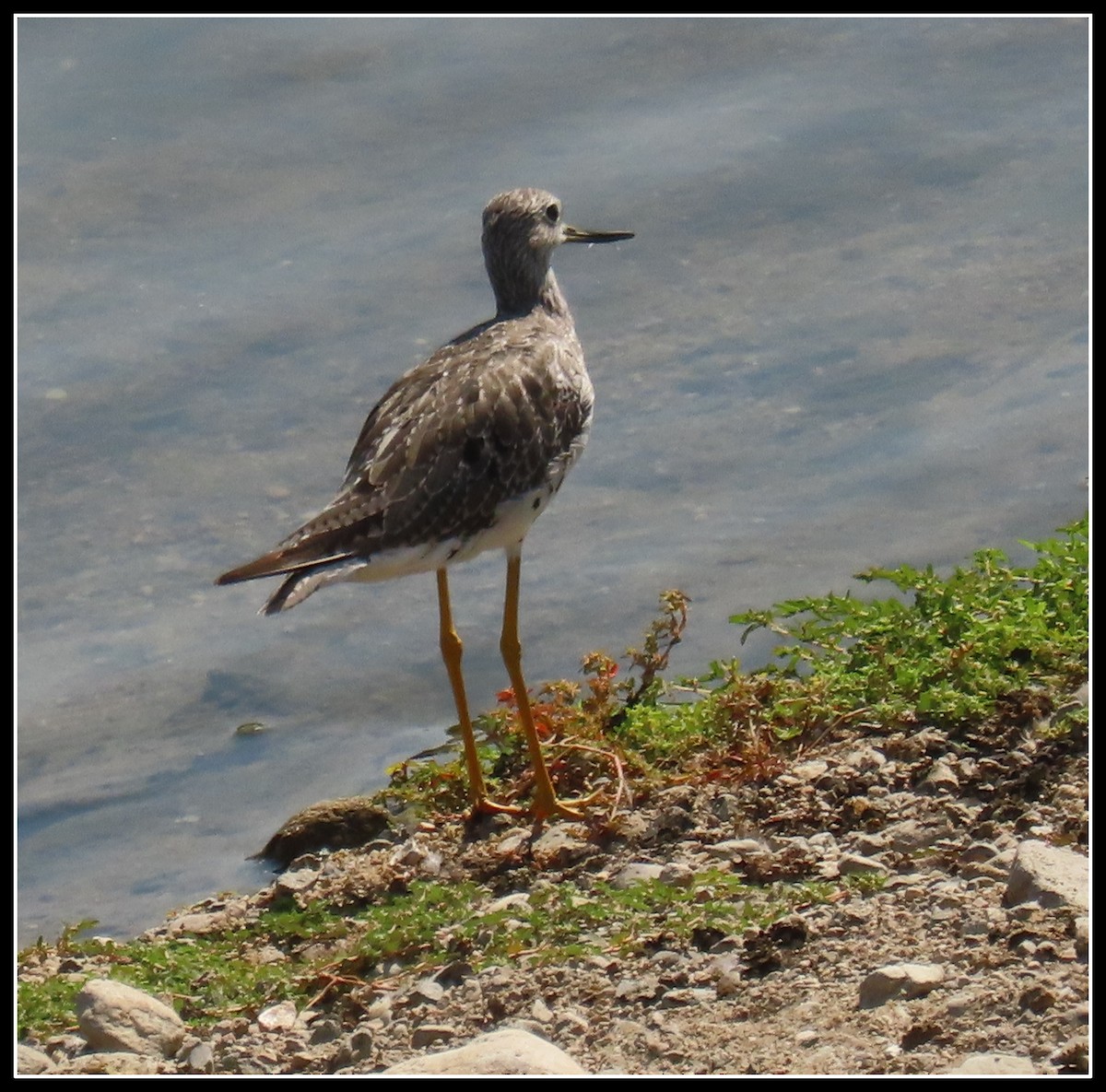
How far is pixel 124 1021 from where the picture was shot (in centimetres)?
542

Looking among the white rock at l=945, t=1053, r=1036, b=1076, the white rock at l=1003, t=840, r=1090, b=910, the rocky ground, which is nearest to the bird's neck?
the rocky ground

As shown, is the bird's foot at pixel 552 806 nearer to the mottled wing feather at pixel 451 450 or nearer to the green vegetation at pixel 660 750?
the green vegetation at pixel 660 750

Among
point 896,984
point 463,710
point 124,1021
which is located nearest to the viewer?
point 896,984

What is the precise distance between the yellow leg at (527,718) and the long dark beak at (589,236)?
2.00m

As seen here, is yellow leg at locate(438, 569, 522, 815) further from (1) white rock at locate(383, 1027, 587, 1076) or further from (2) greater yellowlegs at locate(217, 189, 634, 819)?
(1) white rock at locate(383, 1027, 587, 1076)

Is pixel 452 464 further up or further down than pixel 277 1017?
further up

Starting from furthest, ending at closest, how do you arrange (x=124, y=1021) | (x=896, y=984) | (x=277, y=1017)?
(x=277, y=1017) → (x=124, y=1021) → (x=896, y=984)

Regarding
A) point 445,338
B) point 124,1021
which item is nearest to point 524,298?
point 445,338

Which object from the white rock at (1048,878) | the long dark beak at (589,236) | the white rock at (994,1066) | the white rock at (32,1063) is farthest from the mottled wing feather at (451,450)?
the white rock at (994,1066)

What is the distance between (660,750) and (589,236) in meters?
2.97

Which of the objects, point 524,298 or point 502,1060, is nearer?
point 502,1060

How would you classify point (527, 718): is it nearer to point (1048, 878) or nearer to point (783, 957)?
point (783, 957)

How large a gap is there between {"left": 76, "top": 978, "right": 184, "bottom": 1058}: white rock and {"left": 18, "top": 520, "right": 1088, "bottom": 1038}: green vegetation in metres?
0.17

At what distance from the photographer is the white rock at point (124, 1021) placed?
539cm
